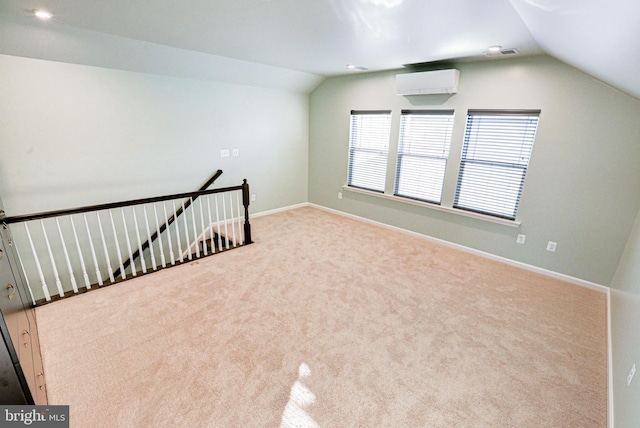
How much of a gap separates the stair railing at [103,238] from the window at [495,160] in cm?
303

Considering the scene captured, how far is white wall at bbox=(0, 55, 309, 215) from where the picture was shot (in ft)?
9.46

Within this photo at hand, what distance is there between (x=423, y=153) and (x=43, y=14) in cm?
433

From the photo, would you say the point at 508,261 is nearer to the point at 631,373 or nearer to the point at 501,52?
the point at 631,373

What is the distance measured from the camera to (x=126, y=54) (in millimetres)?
3137

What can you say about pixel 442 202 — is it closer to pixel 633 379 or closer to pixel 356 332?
pixel 356 332

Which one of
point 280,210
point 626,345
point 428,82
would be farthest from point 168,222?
point 626,345

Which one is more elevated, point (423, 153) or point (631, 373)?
point (423, 153)

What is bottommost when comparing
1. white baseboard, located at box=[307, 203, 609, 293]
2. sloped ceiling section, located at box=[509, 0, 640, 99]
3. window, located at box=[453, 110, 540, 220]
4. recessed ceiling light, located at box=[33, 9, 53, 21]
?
white baseboard, located at box=[307, 203, 609, 293]

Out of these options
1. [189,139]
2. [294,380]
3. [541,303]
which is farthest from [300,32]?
[541,303]

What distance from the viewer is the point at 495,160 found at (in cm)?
350

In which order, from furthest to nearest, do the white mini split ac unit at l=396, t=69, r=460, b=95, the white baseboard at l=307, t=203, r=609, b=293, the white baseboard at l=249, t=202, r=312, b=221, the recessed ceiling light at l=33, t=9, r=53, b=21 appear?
the white baseboard at l=249, t=202, r=312, b=221 → the white mini split ac unit at l=396, t=69, r=460, b=95 → the white baseboard at l=307, t=203, r=609, b=293 → the recessed ceiling light at l=33, t=9, r=53, b=21

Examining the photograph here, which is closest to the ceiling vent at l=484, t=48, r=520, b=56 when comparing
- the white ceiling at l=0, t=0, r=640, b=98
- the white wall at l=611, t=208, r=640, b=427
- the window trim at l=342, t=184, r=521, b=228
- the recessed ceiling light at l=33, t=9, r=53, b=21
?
the white ceiling at l=0, t=0, r=640, b=98

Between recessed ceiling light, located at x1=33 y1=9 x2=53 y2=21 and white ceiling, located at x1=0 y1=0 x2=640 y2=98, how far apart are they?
0.15 feet

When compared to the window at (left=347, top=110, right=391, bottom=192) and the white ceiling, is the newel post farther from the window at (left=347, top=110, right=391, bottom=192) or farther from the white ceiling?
the window at (left=347, top=110, right=391, bottom=192)
